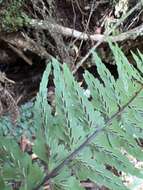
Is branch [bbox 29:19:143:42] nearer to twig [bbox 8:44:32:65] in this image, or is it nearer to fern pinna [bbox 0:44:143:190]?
twig [bbox 8:44:32:65]

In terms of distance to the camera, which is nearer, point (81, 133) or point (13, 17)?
point (81, 133)

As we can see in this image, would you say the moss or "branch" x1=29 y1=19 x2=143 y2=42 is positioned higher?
the moss

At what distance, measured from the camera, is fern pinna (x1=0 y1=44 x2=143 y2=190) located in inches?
23.4

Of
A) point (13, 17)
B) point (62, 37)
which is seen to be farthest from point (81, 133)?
point (62, 37)

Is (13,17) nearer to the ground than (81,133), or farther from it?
farther from it

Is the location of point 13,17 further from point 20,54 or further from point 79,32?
point 79,32

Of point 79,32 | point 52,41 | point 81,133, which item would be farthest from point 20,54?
point 81,133

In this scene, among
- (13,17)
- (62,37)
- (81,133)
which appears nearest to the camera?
(81,133)

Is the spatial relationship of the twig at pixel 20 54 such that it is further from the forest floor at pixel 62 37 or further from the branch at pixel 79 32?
the branch at pixel 79 32

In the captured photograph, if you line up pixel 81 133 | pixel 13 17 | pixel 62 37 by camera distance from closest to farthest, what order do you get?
1. pixel 81 133
2. pixel 13 17
3. pixel 62 37

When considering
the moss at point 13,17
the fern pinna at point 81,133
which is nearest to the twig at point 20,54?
the moss at point 13,17

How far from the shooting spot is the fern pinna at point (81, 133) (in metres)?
0.59

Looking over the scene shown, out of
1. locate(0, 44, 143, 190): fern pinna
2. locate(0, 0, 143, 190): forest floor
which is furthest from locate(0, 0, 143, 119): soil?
locate(0, 44, 143, 190): fern pinna

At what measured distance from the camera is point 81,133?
0.60m
